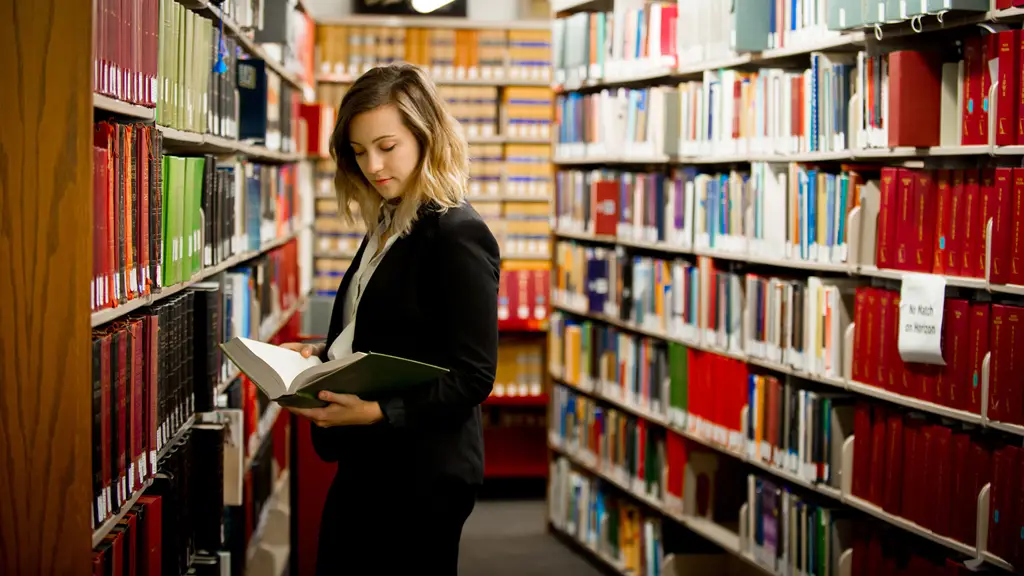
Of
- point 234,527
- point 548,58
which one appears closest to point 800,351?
point 234,527

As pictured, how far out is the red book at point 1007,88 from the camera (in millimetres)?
2645

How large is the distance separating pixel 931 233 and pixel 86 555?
2204 millimetres

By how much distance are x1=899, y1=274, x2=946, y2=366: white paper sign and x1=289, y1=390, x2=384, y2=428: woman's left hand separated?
157cm

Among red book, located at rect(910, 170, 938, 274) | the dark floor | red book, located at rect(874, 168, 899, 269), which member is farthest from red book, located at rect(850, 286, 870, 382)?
the dark floor

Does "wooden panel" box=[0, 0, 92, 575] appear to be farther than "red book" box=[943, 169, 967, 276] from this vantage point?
No

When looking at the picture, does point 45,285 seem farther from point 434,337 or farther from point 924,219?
point 924,219

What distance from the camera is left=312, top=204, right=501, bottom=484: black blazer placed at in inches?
81.7

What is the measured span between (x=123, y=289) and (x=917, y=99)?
6.73 ft

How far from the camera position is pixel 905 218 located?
119 inches

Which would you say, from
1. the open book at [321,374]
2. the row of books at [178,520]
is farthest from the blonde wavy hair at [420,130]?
the row of books at [178,520]

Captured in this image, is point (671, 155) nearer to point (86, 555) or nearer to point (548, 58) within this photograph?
point (548, 58)

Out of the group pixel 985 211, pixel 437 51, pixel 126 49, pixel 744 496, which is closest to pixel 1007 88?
pixel 985 211

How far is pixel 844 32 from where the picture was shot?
3.22 metres

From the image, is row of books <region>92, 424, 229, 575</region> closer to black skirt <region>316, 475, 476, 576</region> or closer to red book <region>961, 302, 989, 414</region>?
black skirt <region>316, 475, 476, 576</region>
